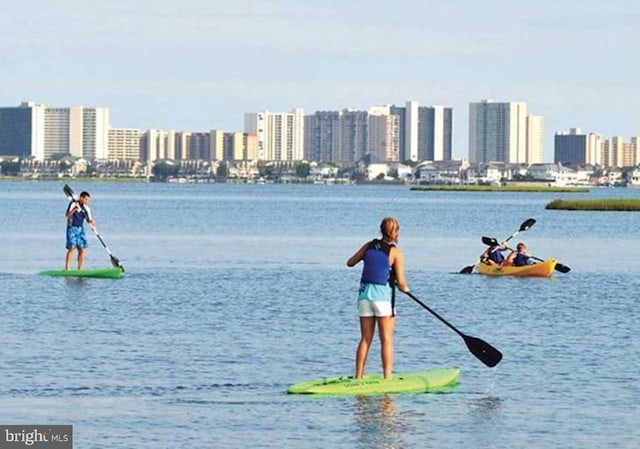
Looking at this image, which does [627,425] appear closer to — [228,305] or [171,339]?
[171,339]

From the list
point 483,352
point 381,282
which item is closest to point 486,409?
point 381,282

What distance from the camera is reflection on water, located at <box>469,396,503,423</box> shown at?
2005cm

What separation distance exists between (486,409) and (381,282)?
78.4 inches

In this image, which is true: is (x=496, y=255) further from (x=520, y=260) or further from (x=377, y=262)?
(x=377, y=262)

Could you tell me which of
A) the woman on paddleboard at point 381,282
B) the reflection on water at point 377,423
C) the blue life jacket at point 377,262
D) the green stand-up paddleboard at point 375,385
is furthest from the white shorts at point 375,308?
the reflection on water at point 377,423

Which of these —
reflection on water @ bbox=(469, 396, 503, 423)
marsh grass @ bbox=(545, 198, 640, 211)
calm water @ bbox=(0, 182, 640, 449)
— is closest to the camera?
calm water @ bbox=(0, 182, 640, 449)

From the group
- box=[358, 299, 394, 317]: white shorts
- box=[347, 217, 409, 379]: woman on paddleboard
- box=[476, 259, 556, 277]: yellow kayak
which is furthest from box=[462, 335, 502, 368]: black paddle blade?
box=[476, 259, 556, 277]: yellow kayak

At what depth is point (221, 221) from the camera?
94562 millimetres

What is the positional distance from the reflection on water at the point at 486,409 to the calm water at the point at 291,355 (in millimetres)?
35

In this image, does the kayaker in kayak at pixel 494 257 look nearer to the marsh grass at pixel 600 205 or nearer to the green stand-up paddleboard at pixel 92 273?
the green stand-up paddleboard at pixel 92 273

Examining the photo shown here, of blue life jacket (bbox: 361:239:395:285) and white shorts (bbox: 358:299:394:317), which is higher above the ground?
blue life jacket (bbox: 361:239:395:285)

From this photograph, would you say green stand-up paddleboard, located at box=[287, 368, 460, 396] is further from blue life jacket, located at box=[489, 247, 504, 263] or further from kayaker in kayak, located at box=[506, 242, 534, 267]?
blue life jacket, located at box=[489, 247, 504, 263]

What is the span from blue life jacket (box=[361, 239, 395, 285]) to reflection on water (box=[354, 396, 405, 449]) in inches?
57.8

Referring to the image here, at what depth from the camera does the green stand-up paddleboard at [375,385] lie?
2095 cm
